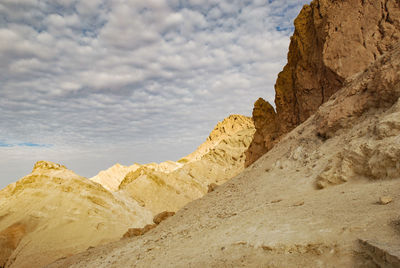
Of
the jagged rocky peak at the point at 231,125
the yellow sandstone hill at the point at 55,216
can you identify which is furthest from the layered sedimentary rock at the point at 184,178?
the jagged rocky peak at the point at 231,125

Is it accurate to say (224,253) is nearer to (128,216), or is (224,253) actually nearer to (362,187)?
(362,187)

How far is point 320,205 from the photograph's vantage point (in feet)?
16.3

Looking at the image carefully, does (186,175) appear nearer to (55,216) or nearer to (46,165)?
(46,165)

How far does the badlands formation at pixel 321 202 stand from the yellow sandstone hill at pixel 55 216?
939cm

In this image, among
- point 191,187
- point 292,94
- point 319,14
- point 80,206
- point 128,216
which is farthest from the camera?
point 191,187

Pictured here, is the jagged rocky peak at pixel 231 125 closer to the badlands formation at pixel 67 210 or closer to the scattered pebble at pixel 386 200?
the badlands formation at pixel 67 210

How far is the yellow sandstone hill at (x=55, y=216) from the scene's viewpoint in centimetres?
1844

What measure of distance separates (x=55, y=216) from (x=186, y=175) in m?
23.1

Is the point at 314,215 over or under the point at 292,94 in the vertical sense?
under

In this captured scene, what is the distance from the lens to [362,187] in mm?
5246

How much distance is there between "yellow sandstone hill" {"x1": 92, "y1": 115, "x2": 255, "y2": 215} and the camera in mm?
34734

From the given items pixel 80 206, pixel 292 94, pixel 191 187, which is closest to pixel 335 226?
pixel 292 94

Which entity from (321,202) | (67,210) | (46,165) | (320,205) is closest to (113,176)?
(46,165)

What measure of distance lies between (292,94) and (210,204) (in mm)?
15579
